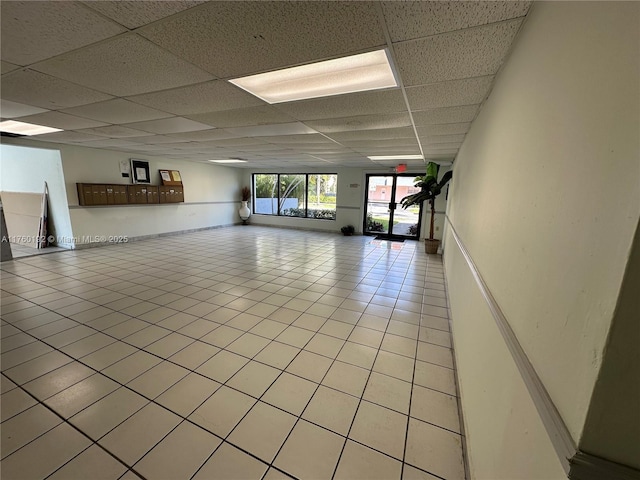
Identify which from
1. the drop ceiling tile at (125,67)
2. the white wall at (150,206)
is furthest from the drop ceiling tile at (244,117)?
the white wall at (150,206)

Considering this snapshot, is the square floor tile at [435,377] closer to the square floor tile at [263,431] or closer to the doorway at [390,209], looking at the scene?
the square floor tile at [263,431]

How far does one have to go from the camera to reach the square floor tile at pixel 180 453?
148 cm

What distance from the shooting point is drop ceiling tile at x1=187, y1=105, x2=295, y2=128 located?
2916 millimetres

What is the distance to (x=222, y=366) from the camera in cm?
232

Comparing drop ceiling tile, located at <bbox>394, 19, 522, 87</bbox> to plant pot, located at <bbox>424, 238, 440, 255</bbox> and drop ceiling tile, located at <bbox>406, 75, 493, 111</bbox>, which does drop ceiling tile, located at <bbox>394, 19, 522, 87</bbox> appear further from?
plant pot, located at <bbox>424, 238, 440, 255</bbox>

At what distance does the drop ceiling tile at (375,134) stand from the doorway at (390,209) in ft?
15.9

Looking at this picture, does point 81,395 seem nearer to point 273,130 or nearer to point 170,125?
point 170,125

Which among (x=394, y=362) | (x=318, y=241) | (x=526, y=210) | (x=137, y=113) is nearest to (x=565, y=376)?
(x=526, y=210)

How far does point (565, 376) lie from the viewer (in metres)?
0.65

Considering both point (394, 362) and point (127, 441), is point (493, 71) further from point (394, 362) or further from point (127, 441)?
point (127, 441)

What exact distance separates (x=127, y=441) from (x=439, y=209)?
8.13m

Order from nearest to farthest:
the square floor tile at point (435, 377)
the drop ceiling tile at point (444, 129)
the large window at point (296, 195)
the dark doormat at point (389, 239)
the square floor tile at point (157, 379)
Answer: the square floor tile at point (157, 379)
the square floor tile at point (435, 377)
the drop ceiling tile at point (444, 129)
the dark doormat at point (389, 239)
the large window at point (296, 195)

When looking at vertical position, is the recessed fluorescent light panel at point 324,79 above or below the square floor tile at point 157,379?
above

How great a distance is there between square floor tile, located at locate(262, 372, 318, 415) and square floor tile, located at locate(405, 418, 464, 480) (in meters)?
0.75
